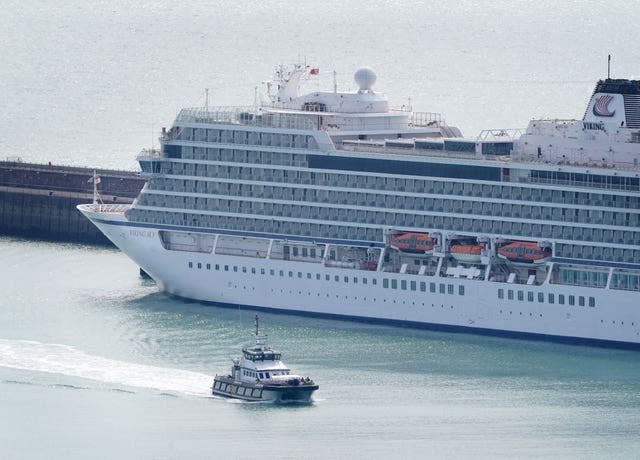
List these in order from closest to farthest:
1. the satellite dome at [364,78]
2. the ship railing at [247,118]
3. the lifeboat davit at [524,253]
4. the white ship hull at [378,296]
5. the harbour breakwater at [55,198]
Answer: the white ship hull at [378,296] < the lifeboat davit at [524,253] < the ship railing at [247,118] < the satellite dome at [364,78] < the harbour breakwater at [55,198]

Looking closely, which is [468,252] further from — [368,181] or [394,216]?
[368,181]

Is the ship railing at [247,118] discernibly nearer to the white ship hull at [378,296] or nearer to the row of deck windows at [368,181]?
the row of deck windows at [368,181]

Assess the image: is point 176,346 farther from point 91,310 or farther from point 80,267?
point 80,267

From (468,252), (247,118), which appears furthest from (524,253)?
(247,118)

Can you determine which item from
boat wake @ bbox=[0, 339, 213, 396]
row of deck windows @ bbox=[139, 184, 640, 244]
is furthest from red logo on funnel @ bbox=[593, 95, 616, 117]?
boat wake @ bbox=[0, 339, 213, 396]

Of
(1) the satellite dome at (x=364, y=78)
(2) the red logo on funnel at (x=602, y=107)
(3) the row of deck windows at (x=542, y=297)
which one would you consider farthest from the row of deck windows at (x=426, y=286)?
(1) the satellite dome at (x=364, y=78)
